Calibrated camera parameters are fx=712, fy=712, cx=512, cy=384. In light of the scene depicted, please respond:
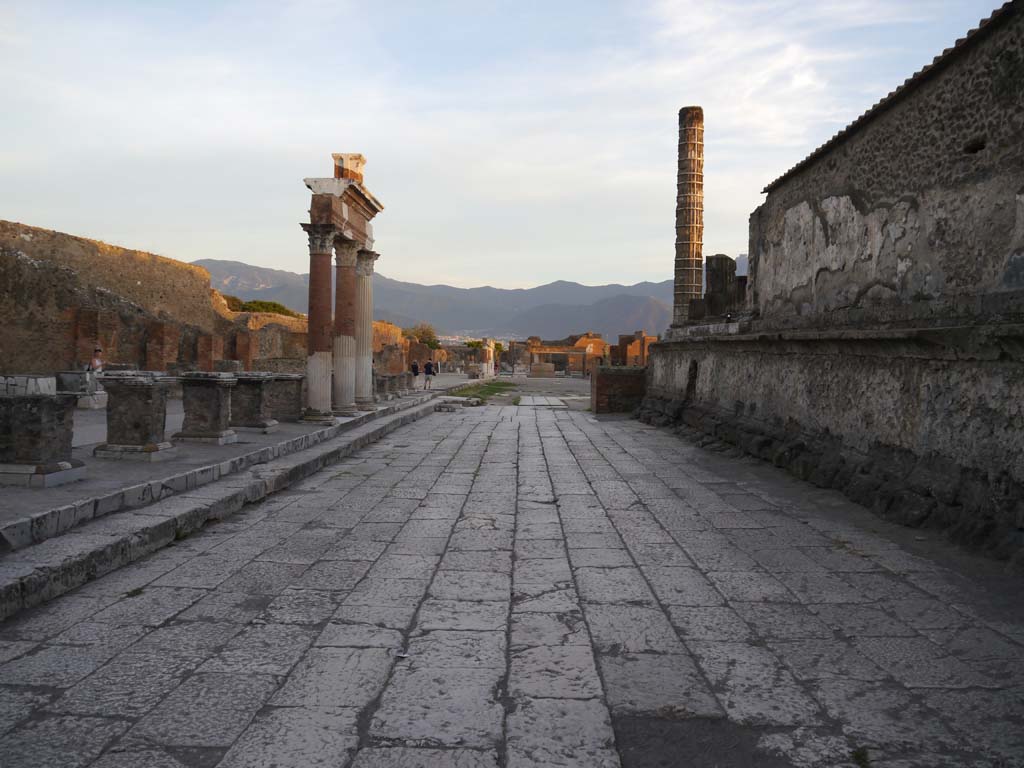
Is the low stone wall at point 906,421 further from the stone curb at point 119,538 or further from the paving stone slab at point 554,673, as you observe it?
the stone curb at point 119,538

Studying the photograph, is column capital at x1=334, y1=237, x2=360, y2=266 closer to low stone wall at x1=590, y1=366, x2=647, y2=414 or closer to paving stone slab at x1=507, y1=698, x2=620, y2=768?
low stone wall at x1=590, y1=366, x2=647, y2=414

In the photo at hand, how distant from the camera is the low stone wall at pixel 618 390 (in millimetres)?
16031

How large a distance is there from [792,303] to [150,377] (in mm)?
7313

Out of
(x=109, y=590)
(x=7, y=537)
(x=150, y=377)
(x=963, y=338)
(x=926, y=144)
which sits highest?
(x=926, y=144)

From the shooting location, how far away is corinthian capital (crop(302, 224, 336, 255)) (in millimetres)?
10758

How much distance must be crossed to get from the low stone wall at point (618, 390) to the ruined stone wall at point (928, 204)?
7.37 m

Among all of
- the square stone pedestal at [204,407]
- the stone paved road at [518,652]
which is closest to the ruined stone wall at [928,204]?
the stone paved road at [518,652]

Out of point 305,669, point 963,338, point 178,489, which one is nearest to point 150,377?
point 178,489

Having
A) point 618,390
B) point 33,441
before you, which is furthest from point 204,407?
point 618,390

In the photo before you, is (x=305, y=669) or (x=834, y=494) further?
(x=834, y=494)

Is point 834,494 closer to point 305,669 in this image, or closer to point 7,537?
point 305,669

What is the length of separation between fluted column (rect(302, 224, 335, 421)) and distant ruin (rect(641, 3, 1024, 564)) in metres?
6.12

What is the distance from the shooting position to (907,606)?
3.46 metres

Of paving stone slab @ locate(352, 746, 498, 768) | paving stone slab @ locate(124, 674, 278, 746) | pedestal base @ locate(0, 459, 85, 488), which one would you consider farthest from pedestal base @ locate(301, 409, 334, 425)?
paving stone slab @ locate(352, 746, 498, 768)
